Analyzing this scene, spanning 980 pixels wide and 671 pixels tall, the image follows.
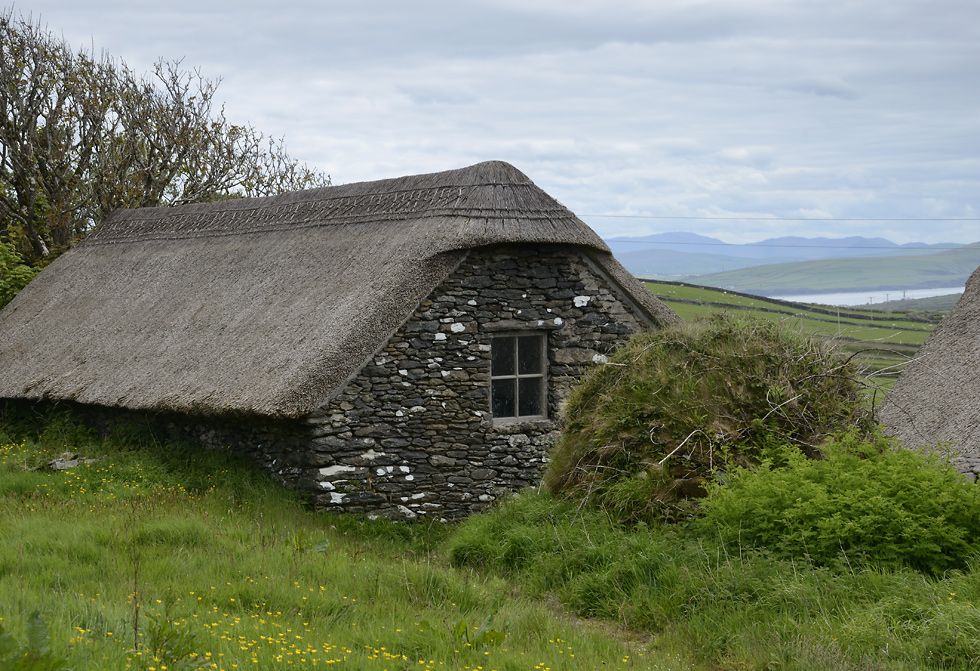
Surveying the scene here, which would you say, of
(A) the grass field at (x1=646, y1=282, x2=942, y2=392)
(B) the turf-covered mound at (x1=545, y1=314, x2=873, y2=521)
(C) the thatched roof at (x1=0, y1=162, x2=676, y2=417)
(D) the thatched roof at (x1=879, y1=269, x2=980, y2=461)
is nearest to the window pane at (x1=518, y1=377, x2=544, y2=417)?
(C) the thatched roof at (x1=0, y1=162, x2=676, y2=417)

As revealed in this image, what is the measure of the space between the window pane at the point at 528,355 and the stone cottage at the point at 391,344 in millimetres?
19

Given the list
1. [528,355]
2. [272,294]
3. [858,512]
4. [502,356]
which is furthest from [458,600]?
[272,294]

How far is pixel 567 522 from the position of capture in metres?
7.82

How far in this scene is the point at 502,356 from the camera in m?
11.3

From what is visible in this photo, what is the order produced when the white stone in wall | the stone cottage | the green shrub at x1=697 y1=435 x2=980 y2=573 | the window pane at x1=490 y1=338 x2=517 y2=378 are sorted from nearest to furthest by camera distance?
1. the green shrub at x1=697 y1=435 x2=980 y2=573
2. the white stone in wall
3. the stone cottage
4. the window pane at x1=490 y1=338 x2=517 y2=378

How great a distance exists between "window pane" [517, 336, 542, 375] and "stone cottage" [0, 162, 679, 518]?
19 mm

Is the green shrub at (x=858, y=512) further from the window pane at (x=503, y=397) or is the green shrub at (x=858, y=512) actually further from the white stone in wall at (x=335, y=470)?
the window pane at (x=503, y=397)

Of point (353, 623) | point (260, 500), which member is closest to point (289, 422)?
point (260, 500)

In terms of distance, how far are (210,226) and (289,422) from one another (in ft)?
19.8

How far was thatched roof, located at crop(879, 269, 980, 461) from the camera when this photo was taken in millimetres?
7859

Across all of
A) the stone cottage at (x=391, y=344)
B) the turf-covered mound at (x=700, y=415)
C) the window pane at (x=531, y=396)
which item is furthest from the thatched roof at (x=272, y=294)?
the turf-covered mound at (x=700, y=415)

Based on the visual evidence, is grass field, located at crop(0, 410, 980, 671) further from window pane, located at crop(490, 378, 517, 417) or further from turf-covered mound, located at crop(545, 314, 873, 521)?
window pane, located at crop(490, 378, 517, 417)

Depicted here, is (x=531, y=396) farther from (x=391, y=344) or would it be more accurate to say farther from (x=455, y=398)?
(x=391, y=344)

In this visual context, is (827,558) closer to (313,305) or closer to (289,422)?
(289,422)
